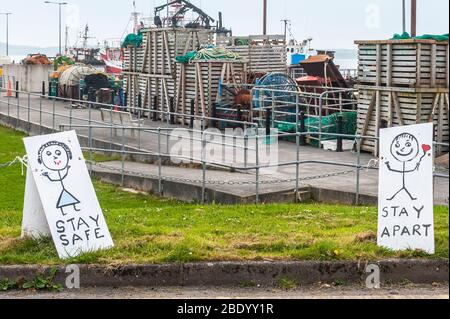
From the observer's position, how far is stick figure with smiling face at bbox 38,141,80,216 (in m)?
8.70

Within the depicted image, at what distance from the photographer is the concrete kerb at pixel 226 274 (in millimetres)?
8117

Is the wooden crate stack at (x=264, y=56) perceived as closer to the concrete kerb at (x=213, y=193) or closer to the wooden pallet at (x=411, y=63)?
the wooden pallet at (x=411, y=63)

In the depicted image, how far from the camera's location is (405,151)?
888cm

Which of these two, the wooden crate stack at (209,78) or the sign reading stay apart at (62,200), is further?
the wooden crate stack at (209,78)

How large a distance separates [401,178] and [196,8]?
63069 mm

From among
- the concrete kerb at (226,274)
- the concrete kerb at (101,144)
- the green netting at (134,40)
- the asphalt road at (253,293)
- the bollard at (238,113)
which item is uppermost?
the green netting at (134,40)

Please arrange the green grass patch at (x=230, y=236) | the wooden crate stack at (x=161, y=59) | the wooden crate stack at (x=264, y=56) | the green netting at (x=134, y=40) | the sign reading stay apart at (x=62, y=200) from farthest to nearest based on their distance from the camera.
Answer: the green netting at (x=134, y=40) → the wooden crate stack at (x=264, y=56) → the wooden crate stack at (x=161, y=59) → the sign reading stay apart at (x=62, y=200) → the green grass patch at (x=230, y=236)

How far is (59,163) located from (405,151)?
11.9 feet

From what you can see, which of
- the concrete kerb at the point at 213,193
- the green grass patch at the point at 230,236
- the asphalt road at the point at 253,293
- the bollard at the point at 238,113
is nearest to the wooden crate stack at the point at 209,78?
the bollard at the point at 238,113

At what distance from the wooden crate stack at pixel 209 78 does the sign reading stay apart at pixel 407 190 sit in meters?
19.3

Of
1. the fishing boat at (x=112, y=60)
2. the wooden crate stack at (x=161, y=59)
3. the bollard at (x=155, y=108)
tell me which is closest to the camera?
the wooden crate stack at (x=161, y=59)

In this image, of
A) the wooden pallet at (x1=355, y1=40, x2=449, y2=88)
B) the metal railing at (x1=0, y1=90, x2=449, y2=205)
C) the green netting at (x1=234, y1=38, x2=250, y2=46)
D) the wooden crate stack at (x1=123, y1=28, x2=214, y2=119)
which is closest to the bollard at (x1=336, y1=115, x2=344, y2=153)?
the metal railing at (x1=0, y1=90, x2=449, y2=205)

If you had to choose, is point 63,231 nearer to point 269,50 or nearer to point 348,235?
point 348,235

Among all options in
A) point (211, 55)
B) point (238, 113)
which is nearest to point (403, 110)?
point (238, 113)
